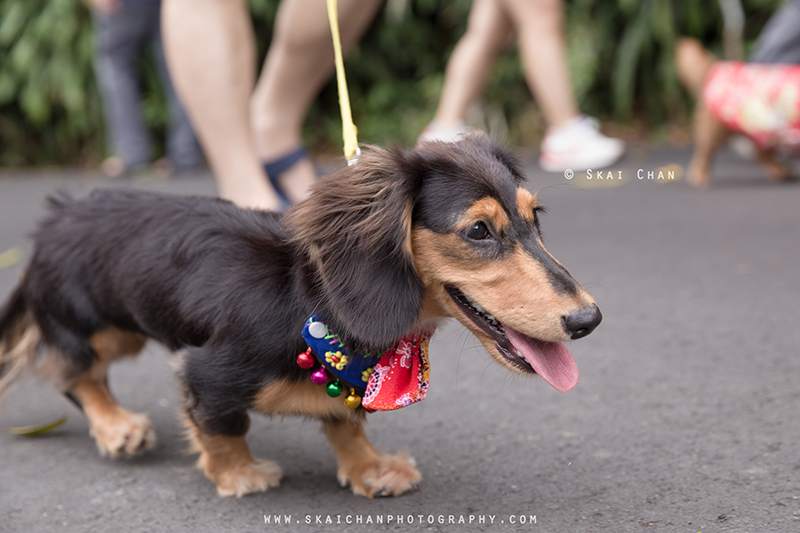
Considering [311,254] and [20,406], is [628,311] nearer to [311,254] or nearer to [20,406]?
[311,254]

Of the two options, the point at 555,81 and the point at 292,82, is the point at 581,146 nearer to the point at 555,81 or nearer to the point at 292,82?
the point at 555,81

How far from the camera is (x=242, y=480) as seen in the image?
2.16m

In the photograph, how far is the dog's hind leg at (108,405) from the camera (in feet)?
7.79

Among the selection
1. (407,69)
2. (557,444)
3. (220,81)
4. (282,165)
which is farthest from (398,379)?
(407,69)

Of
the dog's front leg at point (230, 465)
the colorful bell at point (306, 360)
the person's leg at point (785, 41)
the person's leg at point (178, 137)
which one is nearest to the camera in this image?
the colorful bell at point (306, 360)

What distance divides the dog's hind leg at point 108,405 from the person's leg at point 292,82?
1.47m

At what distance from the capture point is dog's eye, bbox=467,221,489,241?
1.82 meters

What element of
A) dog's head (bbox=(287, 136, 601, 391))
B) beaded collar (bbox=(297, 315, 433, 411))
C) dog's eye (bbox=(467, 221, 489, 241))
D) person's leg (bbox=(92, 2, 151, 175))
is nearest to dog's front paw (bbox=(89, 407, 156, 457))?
beaded collar (bbox=(297, 315, 433, 411))

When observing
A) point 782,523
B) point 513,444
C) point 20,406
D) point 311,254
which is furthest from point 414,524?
point 20,406

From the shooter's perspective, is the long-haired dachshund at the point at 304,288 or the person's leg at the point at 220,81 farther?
the person's leg at the point at 220,81

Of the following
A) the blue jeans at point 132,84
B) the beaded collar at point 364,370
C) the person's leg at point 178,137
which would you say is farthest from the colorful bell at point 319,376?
the person's leg at point 178,137

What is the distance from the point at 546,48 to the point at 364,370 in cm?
421

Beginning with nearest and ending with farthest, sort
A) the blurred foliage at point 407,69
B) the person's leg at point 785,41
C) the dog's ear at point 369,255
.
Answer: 1. the dog's ear at point 369,255
2. the person's leg at point 785,41
3. the blurred foliage at point 407,69

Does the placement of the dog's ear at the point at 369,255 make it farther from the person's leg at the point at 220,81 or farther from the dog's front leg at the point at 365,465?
the person's leg at the point at 220,81
